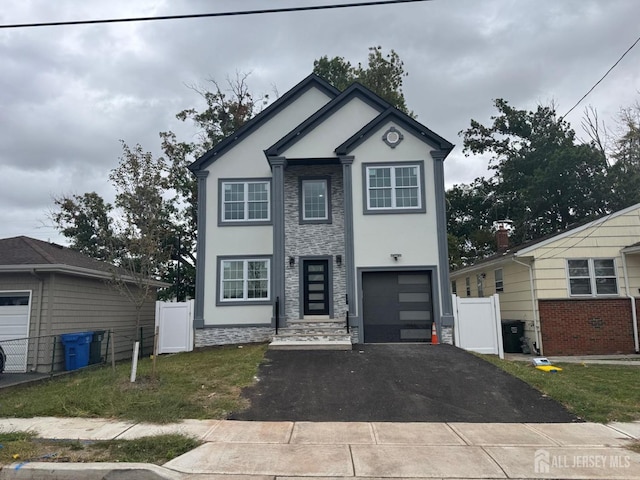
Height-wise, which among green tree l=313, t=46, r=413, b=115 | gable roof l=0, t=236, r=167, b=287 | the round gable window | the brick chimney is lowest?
gable roof l=0, t=236, r=167, b=287

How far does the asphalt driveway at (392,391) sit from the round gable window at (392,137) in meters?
6.81

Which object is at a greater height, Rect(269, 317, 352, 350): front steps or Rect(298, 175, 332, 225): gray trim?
Rect(298, 175, 332, 225): gray trim

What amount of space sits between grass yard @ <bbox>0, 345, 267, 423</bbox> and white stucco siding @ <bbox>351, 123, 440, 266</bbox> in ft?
16.7

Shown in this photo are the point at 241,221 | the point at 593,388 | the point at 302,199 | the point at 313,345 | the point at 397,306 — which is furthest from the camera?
the point at 302,199

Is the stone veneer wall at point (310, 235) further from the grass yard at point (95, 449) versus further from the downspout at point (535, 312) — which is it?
the grass yard at point (95, 449)

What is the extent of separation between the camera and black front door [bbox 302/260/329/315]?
1542 centimetres

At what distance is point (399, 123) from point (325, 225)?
4.20m

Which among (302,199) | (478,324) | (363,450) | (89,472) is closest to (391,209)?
(302,199)

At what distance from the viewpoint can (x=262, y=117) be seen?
658 inches

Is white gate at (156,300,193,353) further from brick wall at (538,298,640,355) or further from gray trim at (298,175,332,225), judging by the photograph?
brick wall at (538,298,640,355)

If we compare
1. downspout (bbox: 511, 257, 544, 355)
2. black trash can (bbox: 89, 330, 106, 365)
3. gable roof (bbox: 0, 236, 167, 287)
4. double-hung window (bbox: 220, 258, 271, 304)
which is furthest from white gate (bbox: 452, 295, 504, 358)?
gable roof (bbox: 0, 236, 167, 287)

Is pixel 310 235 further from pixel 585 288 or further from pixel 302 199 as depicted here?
pixel 585 288

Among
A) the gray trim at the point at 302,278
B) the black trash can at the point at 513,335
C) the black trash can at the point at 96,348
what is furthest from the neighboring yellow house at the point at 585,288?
the black trash can at the point at 96,348

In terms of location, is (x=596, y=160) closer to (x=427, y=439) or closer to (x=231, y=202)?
(x=231, y=202)
